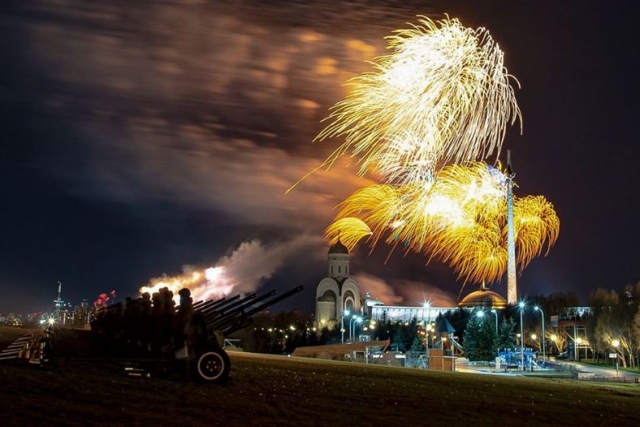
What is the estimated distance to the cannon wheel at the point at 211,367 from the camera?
13.9m

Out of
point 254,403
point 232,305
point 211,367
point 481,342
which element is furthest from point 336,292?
point 254,403

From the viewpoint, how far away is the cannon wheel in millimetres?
13883

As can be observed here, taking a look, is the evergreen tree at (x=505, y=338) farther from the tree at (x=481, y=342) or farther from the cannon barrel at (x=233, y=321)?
the cannon barrel at (x=233, y=321)

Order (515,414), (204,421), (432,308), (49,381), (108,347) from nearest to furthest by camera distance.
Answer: (204,421) < (49,381) < (515,414) < (108,347) < (432,308)

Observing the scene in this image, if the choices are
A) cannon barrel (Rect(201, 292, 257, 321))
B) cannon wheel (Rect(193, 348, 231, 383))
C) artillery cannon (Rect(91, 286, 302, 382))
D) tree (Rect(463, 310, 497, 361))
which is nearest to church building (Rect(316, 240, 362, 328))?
tree (Rect(463, 310, 497, 361))

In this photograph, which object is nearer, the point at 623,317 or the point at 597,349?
the point at 623,317

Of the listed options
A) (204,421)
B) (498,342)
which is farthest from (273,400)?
(498,342)

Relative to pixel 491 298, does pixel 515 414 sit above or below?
below

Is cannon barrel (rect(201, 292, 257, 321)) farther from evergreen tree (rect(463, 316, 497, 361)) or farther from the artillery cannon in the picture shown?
evergreen tree (rect(463, 316, 497, 361))

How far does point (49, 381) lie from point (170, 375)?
128 inches

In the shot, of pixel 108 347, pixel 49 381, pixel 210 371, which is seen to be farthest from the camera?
pixel 108 347

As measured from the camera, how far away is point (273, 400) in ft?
40.0

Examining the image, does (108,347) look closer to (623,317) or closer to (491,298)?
(623,317)

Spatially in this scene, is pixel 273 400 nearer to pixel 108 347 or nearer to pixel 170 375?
pixel 170 375
